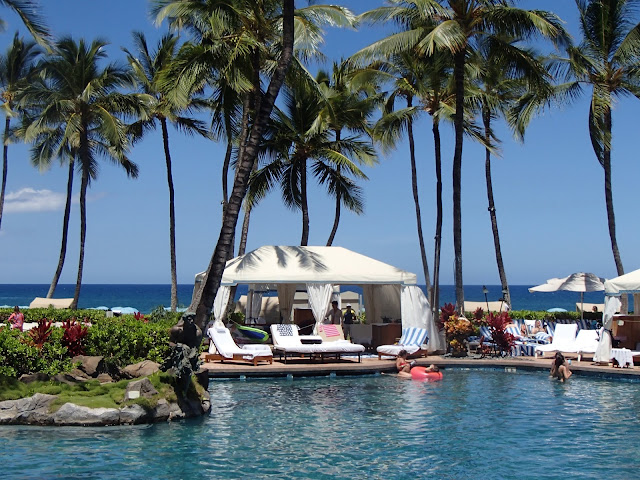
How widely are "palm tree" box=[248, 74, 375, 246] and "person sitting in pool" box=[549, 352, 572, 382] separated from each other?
1051 cm

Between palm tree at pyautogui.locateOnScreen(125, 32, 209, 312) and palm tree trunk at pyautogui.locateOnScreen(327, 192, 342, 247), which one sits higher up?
palm tree at pyautogui.locateOnScreen(125, 32, 209, 312)

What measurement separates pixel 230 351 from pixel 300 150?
10.5m

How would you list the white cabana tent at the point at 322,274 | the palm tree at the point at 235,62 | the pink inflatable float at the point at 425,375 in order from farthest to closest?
the white cabana tent at the point at 322,274, the pink inflatable float at the point at 425,375, the palm tree at the point at 235,62

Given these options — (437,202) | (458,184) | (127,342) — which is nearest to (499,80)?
(437,202)

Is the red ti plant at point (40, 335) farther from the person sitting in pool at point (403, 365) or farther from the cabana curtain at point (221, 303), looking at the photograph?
the person sitting in pool at point (403, 365)

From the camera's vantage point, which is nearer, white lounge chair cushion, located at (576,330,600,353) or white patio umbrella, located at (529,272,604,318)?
white lounge chair cushion, located at (576,330,600,353)

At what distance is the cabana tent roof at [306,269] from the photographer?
61.6 feet

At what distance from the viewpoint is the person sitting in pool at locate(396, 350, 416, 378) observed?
1631 cm

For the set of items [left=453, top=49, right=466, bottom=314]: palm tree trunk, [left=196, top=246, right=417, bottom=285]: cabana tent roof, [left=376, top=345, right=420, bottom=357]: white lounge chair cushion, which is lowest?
[left=376, top=345, right=420, bottom=357]: white lounge chair cushion

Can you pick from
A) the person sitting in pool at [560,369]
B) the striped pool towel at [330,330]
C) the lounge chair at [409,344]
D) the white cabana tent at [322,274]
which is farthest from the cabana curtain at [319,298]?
the person sitting in pool at [560,369]

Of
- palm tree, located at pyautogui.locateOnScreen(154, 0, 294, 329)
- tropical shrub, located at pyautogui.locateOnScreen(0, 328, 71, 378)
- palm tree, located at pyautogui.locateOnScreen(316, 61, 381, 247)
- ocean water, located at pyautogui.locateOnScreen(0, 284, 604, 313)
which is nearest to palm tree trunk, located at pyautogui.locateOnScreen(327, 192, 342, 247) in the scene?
palm tree, located at pyautogui.locateOnScreen(316, 61, 381, 247)

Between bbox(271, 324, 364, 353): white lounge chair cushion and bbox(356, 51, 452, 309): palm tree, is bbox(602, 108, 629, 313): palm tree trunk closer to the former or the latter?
bbox(356, 51, 452, 309): palm tree

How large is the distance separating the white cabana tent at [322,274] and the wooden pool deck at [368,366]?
136cm

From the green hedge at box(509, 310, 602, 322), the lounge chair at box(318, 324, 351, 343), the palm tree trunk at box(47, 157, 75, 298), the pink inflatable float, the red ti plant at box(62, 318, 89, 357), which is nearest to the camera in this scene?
the red ti plant at box(62, 318, 89, 357)
